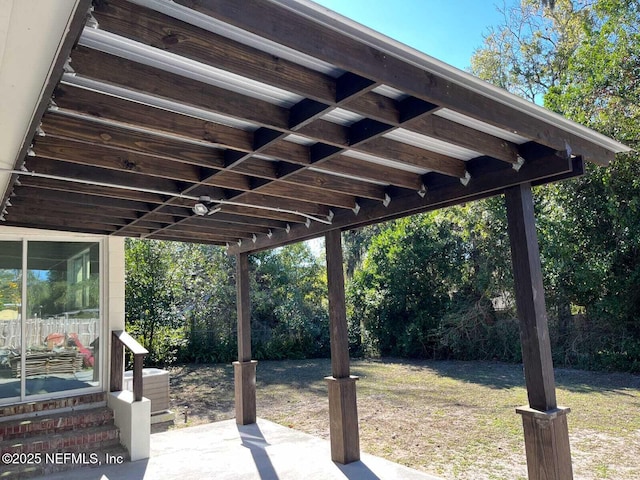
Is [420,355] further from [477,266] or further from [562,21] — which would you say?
[562,21]

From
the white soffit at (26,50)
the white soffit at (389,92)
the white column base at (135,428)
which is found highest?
the white soffit at (389,92)

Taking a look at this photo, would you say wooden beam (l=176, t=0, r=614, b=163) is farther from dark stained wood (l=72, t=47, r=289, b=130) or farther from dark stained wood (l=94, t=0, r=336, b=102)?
dark stained wood (l=72, t=47, r=289, b=130)

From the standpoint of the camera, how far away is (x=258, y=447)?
462cm

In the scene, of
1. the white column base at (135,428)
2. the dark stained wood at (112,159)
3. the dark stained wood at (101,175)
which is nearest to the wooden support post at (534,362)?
the dark stained wood at (112,159)

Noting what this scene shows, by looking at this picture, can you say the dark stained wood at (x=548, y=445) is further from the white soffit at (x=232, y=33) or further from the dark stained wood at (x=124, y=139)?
the dark stained wood at (x=124, y=139)

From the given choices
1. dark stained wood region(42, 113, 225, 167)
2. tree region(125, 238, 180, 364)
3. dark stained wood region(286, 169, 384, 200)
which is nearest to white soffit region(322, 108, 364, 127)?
dark stained wood region(286, 169, 384, 200)

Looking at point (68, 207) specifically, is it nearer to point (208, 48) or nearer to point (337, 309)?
point (337, 309)

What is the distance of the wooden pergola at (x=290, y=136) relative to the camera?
1.61 metres

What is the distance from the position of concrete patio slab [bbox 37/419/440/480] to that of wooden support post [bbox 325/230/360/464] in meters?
0.17

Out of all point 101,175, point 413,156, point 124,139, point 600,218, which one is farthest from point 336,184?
point 600,218

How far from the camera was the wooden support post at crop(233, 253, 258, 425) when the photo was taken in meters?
5.53

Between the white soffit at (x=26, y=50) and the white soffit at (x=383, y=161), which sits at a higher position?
the white soffit at (x=383, y=161)

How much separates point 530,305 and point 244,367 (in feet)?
12.3

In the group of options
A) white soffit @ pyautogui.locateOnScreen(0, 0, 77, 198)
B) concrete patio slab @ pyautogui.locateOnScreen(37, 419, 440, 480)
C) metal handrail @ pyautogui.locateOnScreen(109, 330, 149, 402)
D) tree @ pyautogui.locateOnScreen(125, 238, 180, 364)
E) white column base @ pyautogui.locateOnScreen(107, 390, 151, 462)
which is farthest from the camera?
tree @ pyautogui.locateOnScreen(125, 238, 180, 364)
